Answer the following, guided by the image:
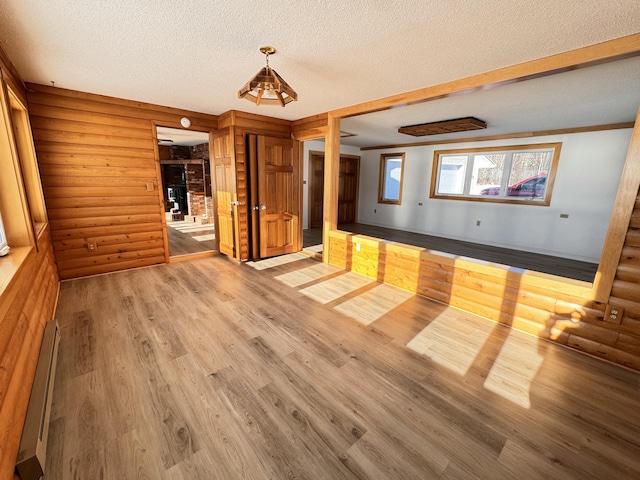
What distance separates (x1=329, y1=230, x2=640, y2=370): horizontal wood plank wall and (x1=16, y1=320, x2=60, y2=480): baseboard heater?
3336 millimetres

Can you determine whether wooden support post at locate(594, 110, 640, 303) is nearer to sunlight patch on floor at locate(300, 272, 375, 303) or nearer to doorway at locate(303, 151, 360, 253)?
sunlight patch on floor at locate(300, 272, 375, 303)

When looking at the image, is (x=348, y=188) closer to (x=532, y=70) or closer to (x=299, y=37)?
(x=532, y=70)

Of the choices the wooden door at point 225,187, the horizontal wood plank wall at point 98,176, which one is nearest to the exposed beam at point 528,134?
the wooden door at point 225,187

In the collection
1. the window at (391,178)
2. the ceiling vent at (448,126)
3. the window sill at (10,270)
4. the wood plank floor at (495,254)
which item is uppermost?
the ceiling vent at (448,126)

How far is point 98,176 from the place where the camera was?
12.0ft

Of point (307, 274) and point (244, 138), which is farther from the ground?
point (244, 138)

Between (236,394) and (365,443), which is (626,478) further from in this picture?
(236,394)

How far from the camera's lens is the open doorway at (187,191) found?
583 cm

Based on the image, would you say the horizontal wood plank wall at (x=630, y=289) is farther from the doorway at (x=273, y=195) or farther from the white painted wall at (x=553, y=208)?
the doorway at (x=273, y=195)

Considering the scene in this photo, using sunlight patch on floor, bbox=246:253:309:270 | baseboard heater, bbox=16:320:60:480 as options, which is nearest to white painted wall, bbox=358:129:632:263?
sunlight patch on floor, bbox=246:253:309:270

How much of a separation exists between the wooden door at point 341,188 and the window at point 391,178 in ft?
2.72

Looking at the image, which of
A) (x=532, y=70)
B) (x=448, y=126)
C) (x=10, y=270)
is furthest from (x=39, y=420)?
(x=448, y=126)

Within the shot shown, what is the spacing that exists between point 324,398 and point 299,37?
→ 2512 millimetres

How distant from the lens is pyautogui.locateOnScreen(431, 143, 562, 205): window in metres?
5.17
